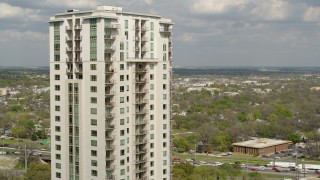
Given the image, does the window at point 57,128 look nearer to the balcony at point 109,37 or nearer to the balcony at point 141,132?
the balcony at point 141,132

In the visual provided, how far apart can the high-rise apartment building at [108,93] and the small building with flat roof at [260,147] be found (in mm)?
73134

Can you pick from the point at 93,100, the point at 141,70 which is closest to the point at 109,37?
the point at 141,70

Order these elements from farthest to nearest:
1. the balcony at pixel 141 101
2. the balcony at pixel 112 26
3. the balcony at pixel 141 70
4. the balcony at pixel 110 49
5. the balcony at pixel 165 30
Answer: the balcony at pixel 165 30 → the balcony at pixel 141 101 → the balcony at pixel 141 70 → the balcony at pixel 110 49 → the balcony at pixel 112 26

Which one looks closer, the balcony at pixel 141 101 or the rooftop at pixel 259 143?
the balcony at pixel 141 101

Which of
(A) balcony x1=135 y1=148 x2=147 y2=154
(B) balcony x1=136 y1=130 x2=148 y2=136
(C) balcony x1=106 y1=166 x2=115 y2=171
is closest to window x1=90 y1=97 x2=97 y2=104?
(B) balcony x1=136 y1=130 x2=148 y2=136

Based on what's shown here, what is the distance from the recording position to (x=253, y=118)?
165875mm

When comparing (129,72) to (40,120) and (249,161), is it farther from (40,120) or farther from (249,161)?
(40,120)

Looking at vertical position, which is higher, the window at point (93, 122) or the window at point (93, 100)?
the window at point (93, 100)

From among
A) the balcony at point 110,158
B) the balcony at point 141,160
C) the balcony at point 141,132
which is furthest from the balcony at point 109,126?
the balcony at point 141,160

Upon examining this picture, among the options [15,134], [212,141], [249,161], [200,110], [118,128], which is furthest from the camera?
[200,110]

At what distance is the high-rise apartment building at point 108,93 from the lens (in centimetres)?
4038

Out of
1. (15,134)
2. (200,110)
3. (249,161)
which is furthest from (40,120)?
(249,161)

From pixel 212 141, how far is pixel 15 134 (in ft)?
179

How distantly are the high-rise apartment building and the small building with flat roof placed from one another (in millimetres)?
73134
